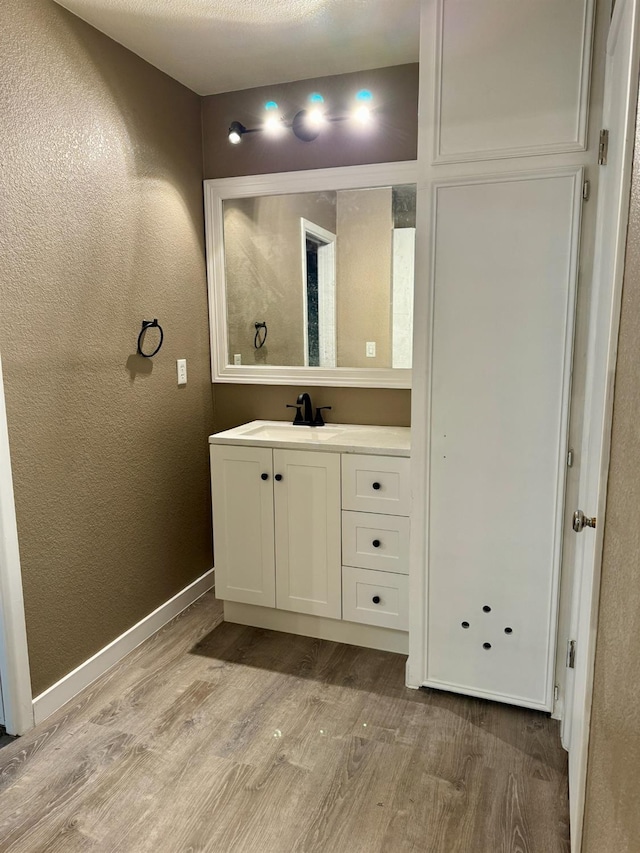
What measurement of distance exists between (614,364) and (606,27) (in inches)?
44.9

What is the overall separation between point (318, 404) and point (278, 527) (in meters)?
0.67

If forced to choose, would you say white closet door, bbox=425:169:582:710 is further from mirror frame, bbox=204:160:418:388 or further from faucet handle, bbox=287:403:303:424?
faucet handle, bbox=287:403:303:424

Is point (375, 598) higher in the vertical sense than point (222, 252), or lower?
lower

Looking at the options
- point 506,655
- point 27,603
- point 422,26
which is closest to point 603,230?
point 422,26

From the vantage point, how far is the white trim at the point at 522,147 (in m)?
1.72

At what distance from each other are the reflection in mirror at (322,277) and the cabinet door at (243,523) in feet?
2.01

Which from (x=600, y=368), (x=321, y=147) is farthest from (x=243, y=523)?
(x=321, y=147)

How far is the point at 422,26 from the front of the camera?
1.87 metres

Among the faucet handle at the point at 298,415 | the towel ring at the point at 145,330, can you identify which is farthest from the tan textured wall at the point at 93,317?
the faucet handle at the point at 298,415

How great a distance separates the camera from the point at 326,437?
2613 millimetres

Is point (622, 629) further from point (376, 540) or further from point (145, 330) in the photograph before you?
point (145, 330)

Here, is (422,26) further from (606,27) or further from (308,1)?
(606,27)

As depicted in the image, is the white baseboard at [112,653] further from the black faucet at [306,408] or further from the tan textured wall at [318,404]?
the black faucet at [306,408]

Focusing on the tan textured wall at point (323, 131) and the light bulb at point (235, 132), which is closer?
the tan textured wall at point (323, 131)
